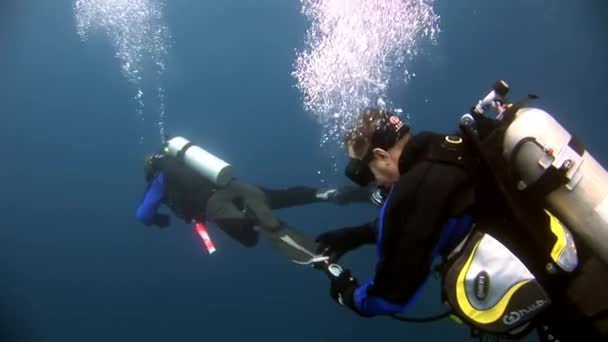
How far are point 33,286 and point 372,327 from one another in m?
15.2

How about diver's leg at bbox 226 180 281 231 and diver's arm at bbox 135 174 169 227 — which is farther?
diver's arm at bbox 135 174 169 227

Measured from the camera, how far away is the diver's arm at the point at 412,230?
81.0 inches

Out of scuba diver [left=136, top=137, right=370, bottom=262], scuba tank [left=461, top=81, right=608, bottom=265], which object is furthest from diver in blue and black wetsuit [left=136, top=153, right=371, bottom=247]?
scuba tank [left=461, top=81, right=608, bottom=265]

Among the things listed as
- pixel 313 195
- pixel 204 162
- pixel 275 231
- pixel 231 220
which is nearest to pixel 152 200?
pixel 204 162

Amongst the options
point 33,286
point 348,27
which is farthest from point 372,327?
point 33,286

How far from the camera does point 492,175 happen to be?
203cm

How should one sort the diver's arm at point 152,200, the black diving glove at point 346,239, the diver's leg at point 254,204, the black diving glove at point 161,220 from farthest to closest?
1. the black diving glove at point 161,220
2. the diver's arm at point 152,200
3. the diver's leg at point 254,204
4. the black diving glove at point 346,239

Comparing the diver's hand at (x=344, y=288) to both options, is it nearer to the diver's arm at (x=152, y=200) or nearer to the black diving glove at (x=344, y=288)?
the black diving glove at (x=344, y=288)

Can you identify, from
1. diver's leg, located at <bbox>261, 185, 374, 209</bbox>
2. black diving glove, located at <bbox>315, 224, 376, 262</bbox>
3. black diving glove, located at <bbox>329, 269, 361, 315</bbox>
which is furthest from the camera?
diver's leg, located at <bbox>261, 185, 374, 209</bbox>

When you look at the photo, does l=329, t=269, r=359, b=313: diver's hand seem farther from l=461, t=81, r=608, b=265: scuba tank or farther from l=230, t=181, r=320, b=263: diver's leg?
l=461, t=81, r=608, b=265: scuba tank

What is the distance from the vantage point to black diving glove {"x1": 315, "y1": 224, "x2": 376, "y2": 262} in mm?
3465

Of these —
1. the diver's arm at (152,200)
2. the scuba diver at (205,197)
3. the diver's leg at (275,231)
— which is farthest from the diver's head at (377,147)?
the diver's arm at (152,200)

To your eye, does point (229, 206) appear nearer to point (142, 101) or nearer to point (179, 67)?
point (179, 67)

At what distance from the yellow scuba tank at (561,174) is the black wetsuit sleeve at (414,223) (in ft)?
0.90
